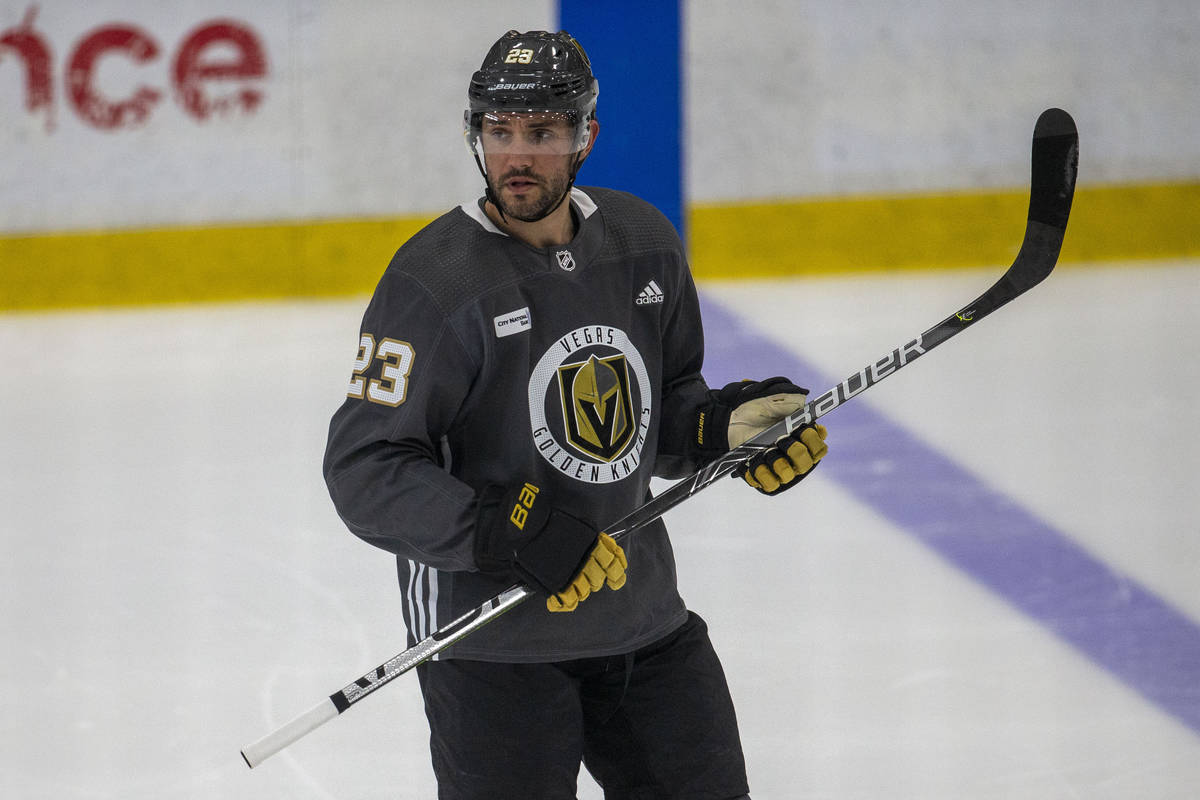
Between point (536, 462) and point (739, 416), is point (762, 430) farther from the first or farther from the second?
point (536, 462)

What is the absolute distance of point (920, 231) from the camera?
Result: 412cm

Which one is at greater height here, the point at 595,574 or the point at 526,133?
the point at 526,133

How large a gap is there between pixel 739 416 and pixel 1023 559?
1144 mm

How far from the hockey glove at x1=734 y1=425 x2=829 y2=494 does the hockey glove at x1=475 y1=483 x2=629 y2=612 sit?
0.74 feet

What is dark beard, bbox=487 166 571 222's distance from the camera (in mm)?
1387

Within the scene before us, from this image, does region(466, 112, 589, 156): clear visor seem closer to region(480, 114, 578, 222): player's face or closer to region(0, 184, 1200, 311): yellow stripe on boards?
region(480, 114, 578, 222): player's face

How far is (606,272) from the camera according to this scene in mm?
1450

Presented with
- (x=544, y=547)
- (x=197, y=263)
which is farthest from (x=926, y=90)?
(x=544, y=547)

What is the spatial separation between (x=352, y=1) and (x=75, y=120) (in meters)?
0.97

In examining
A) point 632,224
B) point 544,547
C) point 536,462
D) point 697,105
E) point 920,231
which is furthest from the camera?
point 697,105

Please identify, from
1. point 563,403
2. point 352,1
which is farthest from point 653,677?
point 352,1

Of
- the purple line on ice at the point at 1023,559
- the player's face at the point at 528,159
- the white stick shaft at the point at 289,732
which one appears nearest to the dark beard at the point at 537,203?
the player's face at the point at 528,159

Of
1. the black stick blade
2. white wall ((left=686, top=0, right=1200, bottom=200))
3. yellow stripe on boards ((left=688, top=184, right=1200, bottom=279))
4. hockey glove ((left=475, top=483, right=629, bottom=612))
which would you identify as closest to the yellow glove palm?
hockey glove ((left=475, top=483, right=629, bottom=612))

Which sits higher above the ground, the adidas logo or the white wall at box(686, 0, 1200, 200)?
the white wall at box(686, 0, 1200, 200)
